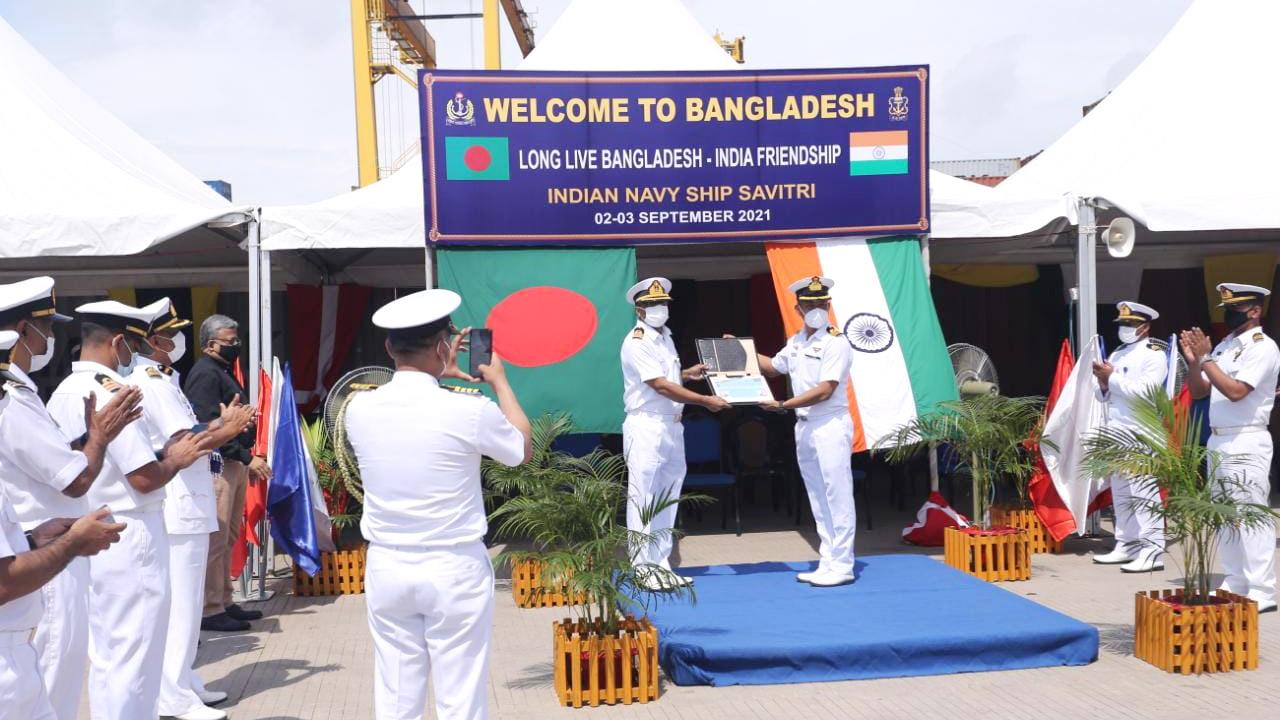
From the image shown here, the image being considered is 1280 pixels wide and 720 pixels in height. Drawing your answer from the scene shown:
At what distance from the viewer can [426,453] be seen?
3.44 meters

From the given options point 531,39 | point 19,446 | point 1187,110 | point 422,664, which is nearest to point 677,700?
point 422,664

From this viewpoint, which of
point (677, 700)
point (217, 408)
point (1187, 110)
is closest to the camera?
point (677, 700)

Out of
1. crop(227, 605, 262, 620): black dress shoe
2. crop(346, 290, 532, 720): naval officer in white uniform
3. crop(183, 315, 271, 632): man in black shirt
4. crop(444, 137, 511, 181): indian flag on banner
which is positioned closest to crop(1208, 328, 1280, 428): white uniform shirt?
crop(346, 290, 532, 720): naval officer in white uniform

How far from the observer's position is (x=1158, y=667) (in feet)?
18.6

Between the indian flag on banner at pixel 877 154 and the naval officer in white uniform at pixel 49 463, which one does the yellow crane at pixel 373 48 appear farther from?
the naval officer in white uniform at pixel 49 463

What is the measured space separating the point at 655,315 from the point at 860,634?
2262mm

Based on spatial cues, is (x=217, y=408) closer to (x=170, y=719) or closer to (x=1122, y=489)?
(x=170, y=719)

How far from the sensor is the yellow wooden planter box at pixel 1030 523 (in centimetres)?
854

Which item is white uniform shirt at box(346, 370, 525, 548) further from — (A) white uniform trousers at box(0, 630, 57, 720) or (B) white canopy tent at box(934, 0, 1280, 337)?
(B) white canopy tent at box(934, 0, 1280, 337)

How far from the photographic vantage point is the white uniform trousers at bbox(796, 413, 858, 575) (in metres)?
7.21

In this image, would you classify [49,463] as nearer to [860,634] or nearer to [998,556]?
[860,634]

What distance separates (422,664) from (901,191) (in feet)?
20.5

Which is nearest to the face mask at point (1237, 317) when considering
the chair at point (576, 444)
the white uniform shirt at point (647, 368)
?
the white uniform shirt at point (647, 368)

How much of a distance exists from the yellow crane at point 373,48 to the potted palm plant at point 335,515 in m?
15.7
